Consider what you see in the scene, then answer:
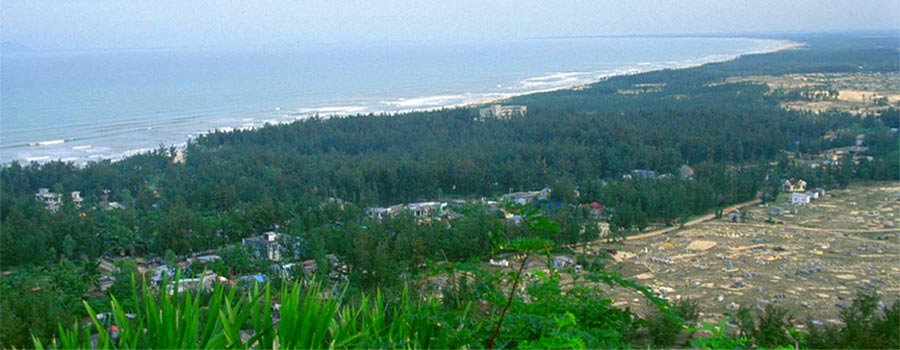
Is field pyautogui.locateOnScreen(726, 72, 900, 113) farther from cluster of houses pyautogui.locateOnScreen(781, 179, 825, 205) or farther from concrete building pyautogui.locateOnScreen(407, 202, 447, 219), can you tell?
concrete building pyautogui.locateOnScreen(407, 202, 447, 219)

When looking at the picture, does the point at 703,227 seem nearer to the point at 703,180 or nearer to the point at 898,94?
the point at 703,180

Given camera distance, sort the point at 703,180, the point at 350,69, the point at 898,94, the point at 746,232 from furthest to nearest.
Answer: the point at 350,69, the point at 898,94, the point at 703,180, the point at 746,232

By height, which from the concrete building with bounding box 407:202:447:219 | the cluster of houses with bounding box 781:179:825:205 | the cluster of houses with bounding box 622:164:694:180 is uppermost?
the concrete building with bounding box 407:202:447:219

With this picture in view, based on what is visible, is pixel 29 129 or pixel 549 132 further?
pixel 29 129

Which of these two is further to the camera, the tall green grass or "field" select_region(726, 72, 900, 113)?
"field" select_region(726, 72, 900, 113)

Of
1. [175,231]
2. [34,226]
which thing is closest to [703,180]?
[175,231]

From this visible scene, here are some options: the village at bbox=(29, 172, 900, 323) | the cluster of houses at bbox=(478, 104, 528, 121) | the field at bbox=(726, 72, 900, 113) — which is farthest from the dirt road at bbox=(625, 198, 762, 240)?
the field at bbox=(726, 72, 900, 113)

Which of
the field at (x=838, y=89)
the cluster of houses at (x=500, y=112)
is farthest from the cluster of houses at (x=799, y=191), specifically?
the field at (x=838, y=89)

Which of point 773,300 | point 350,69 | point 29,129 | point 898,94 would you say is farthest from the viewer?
point 350,69

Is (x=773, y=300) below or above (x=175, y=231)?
below
